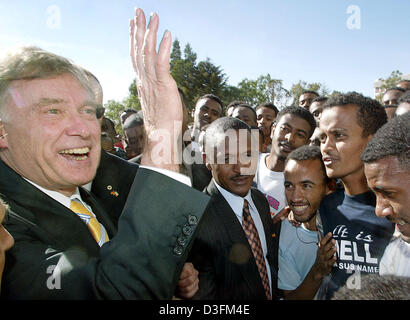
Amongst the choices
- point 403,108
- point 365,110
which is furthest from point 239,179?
point 403,108

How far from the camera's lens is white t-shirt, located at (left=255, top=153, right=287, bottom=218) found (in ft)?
9.57

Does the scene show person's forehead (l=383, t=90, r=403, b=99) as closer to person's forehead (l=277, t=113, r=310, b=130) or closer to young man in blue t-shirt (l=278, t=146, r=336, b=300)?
person's forehead (l=277, t=113, r=310, b=130)

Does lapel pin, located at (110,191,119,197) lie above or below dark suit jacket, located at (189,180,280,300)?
above

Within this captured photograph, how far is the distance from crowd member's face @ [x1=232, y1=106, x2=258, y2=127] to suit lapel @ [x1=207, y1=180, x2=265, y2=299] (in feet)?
9.92

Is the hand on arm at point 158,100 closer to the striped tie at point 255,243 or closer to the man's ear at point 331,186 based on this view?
the striped tie at point 255,243

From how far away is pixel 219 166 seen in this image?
7.72 feet

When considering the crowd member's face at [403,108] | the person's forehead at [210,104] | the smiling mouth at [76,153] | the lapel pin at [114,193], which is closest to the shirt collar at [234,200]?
the lapel pin at [114,193]

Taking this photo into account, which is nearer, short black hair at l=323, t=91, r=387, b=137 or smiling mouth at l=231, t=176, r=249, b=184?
short black hair at l=323, t=91, r=387, b=137

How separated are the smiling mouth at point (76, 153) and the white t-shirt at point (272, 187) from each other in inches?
81.0

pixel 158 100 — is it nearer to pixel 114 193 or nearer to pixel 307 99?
pixel 114 193

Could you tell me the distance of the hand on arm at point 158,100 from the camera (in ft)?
3.02

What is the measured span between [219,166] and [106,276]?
160 centimetres

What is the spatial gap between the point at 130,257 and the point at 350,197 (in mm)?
1756

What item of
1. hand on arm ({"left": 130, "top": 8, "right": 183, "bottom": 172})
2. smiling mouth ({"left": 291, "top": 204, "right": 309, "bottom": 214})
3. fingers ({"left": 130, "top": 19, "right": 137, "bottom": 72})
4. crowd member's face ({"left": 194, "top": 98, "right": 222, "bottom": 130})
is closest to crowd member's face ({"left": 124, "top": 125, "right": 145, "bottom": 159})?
crowd member's face ({"left": 194, "top": 98, "right": 222, "bottom": 130})
